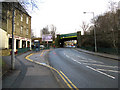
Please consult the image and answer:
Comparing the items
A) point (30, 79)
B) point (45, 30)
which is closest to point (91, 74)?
point (30, 79)

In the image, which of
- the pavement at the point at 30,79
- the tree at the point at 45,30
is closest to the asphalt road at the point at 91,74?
the pavement at the point at 30,79

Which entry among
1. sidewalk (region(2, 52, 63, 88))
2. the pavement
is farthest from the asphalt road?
sidewalk (region(2, 52, 63, 88))

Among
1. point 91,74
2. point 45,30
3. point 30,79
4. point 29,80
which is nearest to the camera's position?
point 29,80

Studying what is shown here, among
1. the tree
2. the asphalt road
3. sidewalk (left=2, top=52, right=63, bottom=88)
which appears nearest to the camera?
sidewalk (left=2, top=52, right=63, bottom=88)

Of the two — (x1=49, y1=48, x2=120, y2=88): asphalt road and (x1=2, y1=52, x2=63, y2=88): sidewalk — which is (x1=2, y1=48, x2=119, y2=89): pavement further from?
(x1=49, y1=48, x2=120, y2=88): asphalt road


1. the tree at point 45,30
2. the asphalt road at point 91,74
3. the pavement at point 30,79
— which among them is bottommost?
the asphalt road at point 91,74

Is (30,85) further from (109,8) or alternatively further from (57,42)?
Result: (57,42)

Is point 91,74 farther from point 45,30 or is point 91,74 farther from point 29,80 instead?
point 45,30

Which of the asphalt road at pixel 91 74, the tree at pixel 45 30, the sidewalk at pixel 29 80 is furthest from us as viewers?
the tree at pixel 45 30

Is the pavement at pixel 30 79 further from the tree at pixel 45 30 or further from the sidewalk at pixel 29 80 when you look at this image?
the tree at pixel 45 30

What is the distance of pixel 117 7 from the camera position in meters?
15.2

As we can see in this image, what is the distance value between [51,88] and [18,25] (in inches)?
845

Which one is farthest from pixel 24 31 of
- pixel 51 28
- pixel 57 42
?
pixel 51 28

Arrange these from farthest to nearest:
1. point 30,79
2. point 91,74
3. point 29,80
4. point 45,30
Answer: point 45,30 → point 91,74 → point 30,79 → point 29,80
